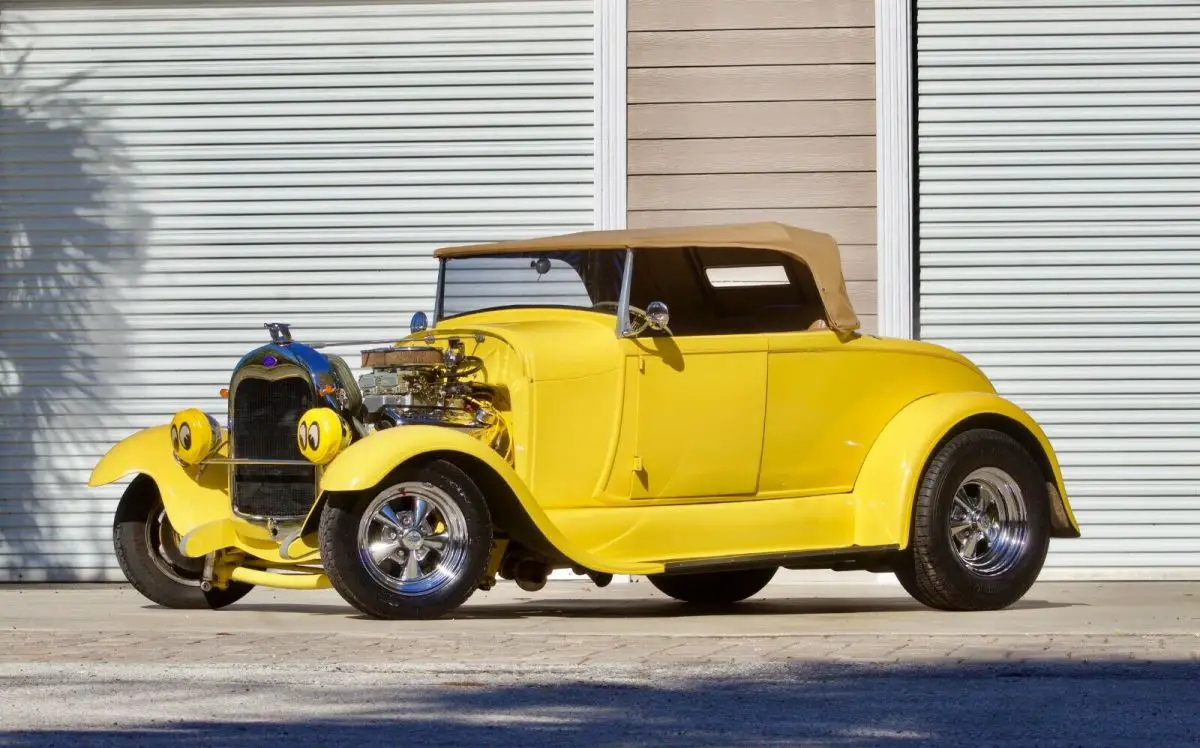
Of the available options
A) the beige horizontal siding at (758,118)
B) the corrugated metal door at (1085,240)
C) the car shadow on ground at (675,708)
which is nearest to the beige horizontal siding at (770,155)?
the beige horizontal siding at (758,118)

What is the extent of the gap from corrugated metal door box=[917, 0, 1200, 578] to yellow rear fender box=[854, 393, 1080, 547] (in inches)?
126

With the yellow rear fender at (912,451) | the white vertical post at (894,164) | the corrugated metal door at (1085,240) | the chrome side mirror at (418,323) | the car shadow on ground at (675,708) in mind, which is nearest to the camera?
the car shadow on ground at (675,708)

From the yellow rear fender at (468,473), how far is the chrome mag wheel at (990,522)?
4.91 feet

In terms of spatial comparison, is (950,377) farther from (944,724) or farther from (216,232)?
(216,232)

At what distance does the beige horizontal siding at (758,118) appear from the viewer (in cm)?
1170

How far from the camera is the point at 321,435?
749cm

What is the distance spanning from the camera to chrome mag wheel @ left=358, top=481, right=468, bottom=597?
7188mm

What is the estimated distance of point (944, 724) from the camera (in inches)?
185

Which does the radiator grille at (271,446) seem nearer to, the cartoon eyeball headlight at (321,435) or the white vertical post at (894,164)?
the cartoon eyeball headlight at (321,435)

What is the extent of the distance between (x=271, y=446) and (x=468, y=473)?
1013 millimetres

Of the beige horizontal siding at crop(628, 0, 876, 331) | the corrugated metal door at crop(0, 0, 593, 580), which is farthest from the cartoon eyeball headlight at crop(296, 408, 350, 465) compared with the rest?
the beige horizontal siding at crop(628, 0, 876, 331)

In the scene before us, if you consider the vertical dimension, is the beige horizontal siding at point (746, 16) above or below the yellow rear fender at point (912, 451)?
above

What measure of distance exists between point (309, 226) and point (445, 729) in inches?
301

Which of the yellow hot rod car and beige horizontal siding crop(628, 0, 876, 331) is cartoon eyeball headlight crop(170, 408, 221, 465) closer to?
the yellow hot rod car
